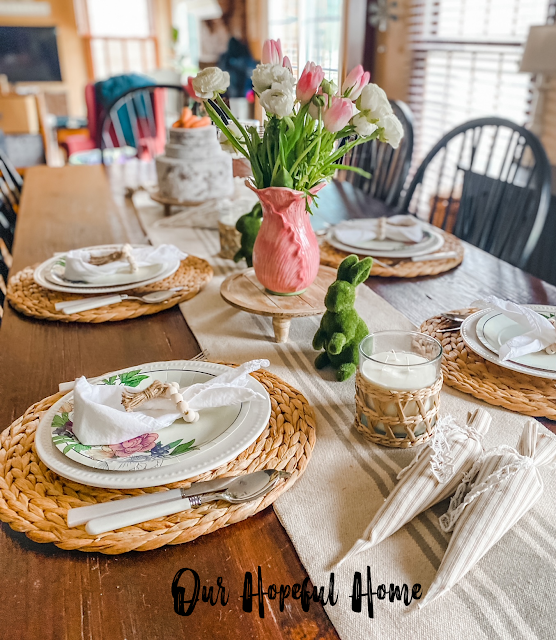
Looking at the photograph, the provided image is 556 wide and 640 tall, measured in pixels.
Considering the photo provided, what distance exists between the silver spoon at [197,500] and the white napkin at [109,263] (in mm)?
603

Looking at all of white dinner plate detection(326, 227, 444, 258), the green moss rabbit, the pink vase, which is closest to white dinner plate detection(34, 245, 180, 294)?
the green moss rabbit

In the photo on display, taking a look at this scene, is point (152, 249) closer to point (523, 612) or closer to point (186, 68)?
point (523, 612)

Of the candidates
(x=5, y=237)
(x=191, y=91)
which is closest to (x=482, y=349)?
(x=191, y=91)

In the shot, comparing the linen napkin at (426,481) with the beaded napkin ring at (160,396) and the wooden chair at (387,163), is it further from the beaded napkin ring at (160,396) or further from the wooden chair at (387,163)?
the wooden chair at (387,163)

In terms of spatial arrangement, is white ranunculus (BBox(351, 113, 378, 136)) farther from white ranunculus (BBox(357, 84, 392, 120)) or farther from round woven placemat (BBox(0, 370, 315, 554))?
round woven placemat (BBox(0, 370, 315, 554))

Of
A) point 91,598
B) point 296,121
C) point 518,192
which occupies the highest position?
point 296,121

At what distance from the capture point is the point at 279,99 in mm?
703

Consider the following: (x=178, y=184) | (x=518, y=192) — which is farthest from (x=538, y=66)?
(x=178, y=184)

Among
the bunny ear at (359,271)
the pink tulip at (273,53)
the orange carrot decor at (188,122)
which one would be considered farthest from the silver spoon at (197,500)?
the orange carrot decor at (188,122)

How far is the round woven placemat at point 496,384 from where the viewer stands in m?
0.68

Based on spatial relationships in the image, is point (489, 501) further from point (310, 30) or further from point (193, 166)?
point (310, 30)

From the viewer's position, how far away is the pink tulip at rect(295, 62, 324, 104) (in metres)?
0.72

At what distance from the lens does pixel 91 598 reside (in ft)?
1.50

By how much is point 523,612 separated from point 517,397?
0.31 meters
